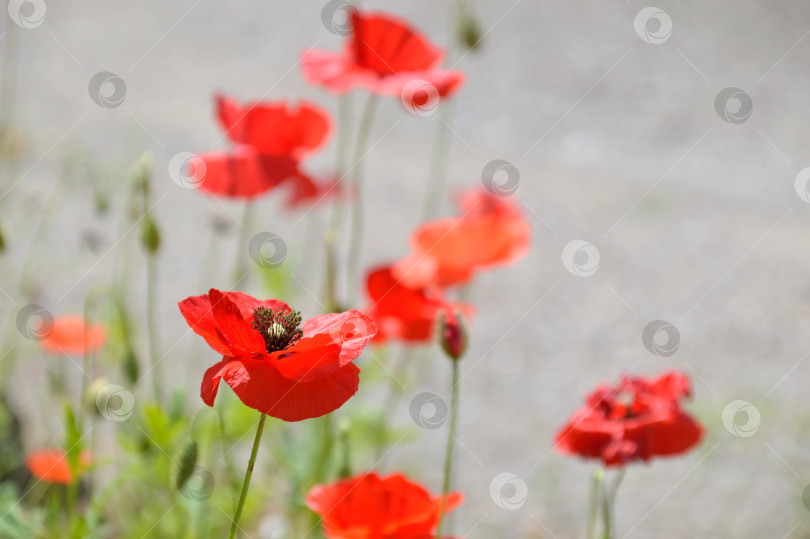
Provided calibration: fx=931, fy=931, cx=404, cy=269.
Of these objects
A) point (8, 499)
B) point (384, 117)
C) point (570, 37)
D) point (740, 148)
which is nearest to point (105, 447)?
point (8, 499)

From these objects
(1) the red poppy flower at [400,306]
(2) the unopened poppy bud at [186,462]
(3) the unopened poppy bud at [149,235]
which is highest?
(1) the red poppy flower at [400,306]

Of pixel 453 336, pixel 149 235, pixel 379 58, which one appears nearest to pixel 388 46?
pixel 379 58

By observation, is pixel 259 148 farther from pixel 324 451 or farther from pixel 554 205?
pixel 554 205

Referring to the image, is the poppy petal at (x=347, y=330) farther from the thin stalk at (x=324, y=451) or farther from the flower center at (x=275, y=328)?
the thin stalk at (x=324, y=451)

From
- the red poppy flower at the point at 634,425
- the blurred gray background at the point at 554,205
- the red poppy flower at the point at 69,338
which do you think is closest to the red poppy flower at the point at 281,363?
the red poppy flower at the point at 634,425

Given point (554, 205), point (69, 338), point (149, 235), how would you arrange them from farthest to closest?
point (554, 205), point (69, 338), point (149, 235)

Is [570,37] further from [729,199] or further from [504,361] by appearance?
[504,361]

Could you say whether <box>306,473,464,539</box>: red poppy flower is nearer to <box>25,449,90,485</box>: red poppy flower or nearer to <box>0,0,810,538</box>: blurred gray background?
<box>25,449,90,485</box>: red poppy flower

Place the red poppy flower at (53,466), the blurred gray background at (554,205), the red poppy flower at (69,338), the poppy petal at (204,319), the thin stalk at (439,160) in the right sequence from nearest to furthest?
the poppy petal at (204,319)
the red poppy flower at (53,466)
the red poppy flower at (69,338)
the blurred gray background at (554,205)
the thin stalk at (439,160)
